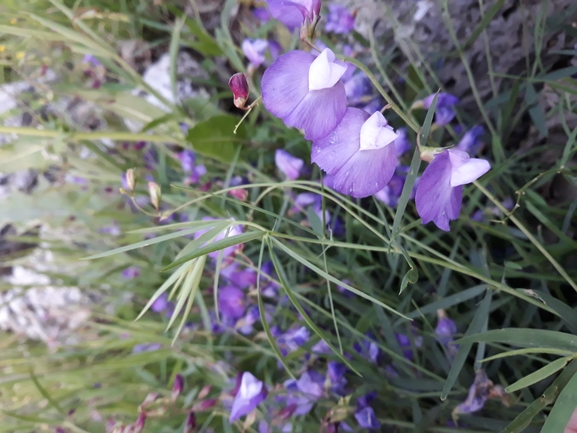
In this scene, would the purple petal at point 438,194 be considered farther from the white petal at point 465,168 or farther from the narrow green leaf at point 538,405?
the narrow green leaf at point 538,405

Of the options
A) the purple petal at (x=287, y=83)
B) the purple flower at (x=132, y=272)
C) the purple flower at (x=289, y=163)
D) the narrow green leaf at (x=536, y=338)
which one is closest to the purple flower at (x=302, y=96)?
the purple petal at (x=287, y=83)

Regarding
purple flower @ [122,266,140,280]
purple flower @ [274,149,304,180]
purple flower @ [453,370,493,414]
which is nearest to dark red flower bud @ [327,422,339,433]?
purple flower @ [453,370,493,414]

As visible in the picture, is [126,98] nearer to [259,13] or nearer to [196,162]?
[196,162]

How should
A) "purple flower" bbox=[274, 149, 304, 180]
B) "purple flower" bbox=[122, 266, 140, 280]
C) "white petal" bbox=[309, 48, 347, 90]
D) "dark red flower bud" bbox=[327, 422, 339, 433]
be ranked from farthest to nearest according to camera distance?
"purple flower" bbox=[122, 266, 140, 280], "purple flower" bbox=[274, 149, 304, 180], "dark red flower bud" bbox=[327, 422, 339, 433], "white petal" bbox=[309, 48, 347, 90]

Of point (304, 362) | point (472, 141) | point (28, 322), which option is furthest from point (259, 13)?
point (28, 322)

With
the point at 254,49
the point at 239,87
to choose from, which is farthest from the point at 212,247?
the point at 254,49

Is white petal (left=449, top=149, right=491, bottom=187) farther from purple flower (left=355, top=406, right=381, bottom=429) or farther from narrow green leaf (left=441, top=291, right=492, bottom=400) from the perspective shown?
purple flower (left=355, top=406, right=381, bottom=429)
